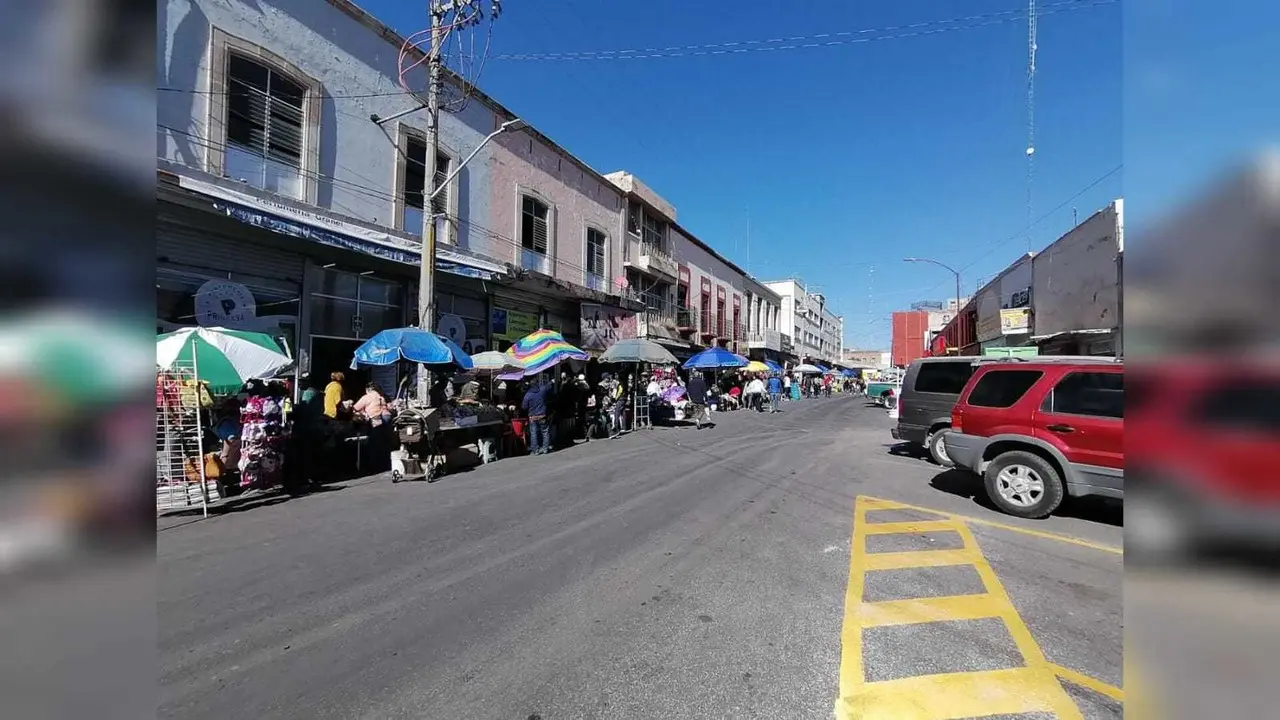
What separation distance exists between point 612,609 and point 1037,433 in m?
5.55

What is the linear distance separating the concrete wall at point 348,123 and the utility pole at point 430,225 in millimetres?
1441

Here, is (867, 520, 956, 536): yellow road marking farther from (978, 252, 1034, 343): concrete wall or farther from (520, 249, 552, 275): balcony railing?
(978, 252, 1034, 343): concrete wall

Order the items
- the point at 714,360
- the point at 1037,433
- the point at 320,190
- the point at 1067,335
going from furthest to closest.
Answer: the point at 714,360
the point at 1067,335
the point at 320,190
the point at 1037,433

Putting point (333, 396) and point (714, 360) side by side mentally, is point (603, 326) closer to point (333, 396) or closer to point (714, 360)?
point (714, 360)

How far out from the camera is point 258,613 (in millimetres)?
3855

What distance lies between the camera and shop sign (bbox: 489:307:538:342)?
16547mm

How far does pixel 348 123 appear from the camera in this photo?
12.1m

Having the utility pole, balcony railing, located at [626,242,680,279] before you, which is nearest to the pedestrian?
balcony railing, located at [626,242,680,279]

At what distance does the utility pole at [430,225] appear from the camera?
36.7ft

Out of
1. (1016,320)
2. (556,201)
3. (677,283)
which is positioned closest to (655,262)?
(677,283)
